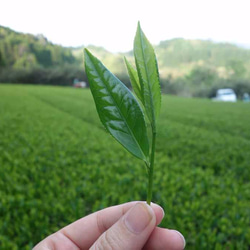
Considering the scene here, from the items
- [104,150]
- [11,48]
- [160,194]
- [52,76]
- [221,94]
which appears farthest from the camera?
[52,76]

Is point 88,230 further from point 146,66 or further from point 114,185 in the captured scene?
point 114,185

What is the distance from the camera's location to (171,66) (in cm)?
2422

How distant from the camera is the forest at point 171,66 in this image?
20500mm

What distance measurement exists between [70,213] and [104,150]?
148cm

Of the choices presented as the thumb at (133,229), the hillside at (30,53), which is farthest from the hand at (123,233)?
the hillside at (30,53)

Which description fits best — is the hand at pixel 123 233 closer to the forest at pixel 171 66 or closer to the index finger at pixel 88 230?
the index finger at pixel 88 230

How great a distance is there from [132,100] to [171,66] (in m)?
24.6

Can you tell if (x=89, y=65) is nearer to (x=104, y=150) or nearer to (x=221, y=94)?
(x=104, y=150)

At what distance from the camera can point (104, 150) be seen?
347cm

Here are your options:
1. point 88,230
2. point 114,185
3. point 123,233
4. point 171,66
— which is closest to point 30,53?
point 171,66

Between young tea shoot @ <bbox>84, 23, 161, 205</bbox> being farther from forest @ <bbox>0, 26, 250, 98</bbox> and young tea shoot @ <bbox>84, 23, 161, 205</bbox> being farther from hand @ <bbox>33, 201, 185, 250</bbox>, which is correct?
forest @ <bbox>0, 26, 250, 98</bbox>

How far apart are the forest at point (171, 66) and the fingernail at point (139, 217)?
58.4ft

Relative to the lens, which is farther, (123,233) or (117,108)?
(123,233)

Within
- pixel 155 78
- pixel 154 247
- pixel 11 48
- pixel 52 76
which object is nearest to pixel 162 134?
pixel 155 78
